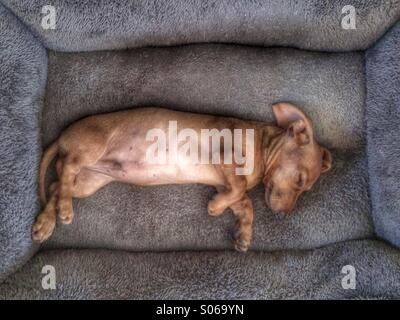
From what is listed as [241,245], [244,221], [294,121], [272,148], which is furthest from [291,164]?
[241,245]

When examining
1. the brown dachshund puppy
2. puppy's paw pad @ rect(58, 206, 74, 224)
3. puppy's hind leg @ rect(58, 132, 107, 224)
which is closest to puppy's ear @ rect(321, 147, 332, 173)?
the brown dachshund puppy

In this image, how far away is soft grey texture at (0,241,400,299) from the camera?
2.02 m

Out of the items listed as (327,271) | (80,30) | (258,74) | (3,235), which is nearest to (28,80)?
(80,30)

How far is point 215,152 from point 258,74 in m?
0.49

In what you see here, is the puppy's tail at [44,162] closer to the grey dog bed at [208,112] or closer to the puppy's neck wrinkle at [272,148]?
Answer: the grey dog bed at [208,112]

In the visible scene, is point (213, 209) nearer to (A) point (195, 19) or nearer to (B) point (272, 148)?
(B) point (272, 148)

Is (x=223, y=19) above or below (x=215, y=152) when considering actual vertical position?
above

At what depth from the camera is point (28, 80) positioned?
206 cm

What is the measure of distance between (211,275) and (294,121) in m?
0.79

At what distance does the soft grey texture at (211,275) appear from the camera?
2.02 metres

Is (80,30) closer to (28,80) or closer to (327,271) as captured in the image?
(28,80)

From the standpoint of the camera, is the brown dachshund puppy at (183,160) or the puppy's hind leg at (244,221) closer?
the brown dachshund puppy at (183,160)

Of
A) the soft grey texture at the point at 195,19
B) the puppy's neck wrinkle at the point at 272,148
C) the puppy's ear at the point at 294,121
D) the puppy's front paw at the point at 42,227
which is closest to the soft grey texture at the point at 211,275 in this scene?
the puppy's front paw at the point at 42,227

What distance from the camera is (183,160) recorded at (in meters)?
1.96
